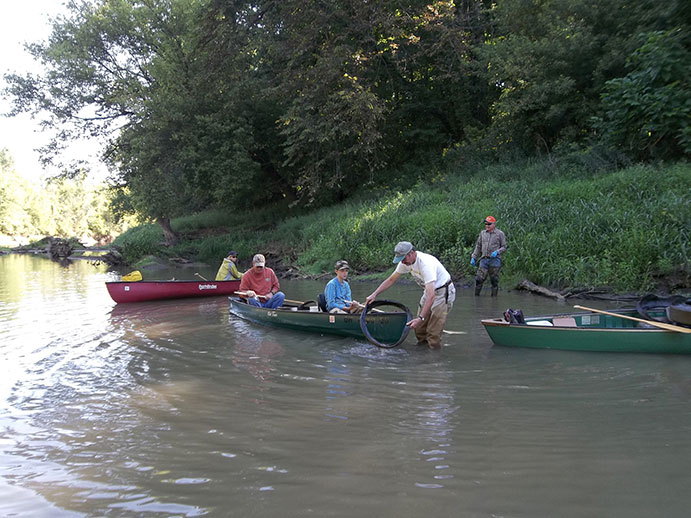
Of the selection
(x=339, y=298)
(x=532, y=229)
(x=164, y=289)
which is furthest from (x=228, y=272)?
(x=532, y=229)

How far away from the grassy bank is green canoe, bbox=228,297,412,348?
6.46 m

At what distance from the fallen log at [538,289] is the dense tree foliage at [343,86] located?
5687 mm

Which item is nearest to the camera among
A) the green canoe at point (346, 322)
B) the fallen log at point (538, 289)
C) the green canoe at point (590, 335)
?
the green canoe at point (590, 335)

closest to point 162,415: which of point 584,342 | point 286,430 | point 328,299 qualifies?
point 286,430

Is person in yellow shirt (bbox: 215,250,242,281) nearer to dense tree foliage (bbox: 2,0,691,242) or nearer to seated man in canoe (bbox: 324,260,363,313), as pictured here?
seated man in canoe (bbox: 324,260,363,313)

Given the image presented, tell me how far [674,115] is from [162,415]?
580 inches

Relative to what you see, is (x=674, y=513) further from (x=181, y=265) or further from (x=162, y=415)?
(x=181, y=265)

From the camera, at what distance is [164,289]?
47.7ft

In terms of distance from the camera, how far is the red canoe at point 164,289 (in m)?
14.2

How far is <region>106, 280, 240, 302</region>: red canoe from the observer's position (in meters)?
14.2

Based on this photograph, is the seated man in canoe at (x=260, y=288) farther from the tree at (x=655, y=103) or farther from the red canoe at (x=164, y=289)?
the tree at (x=655, y=103)

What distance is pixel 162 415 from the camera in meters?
5.57

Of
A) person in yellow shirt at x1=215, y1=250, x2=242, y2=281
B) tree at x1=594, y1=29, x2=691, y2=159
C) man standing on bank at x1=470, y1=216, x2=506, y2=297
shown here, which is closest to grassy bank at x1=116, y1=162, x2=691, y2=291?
tree at x1=594, y1=29, x2=691, y2=159

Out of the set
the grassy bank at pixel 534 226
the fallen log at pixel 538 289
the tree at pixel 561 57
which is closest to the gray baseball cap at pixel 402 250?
the fallen log at pixel 538 289
